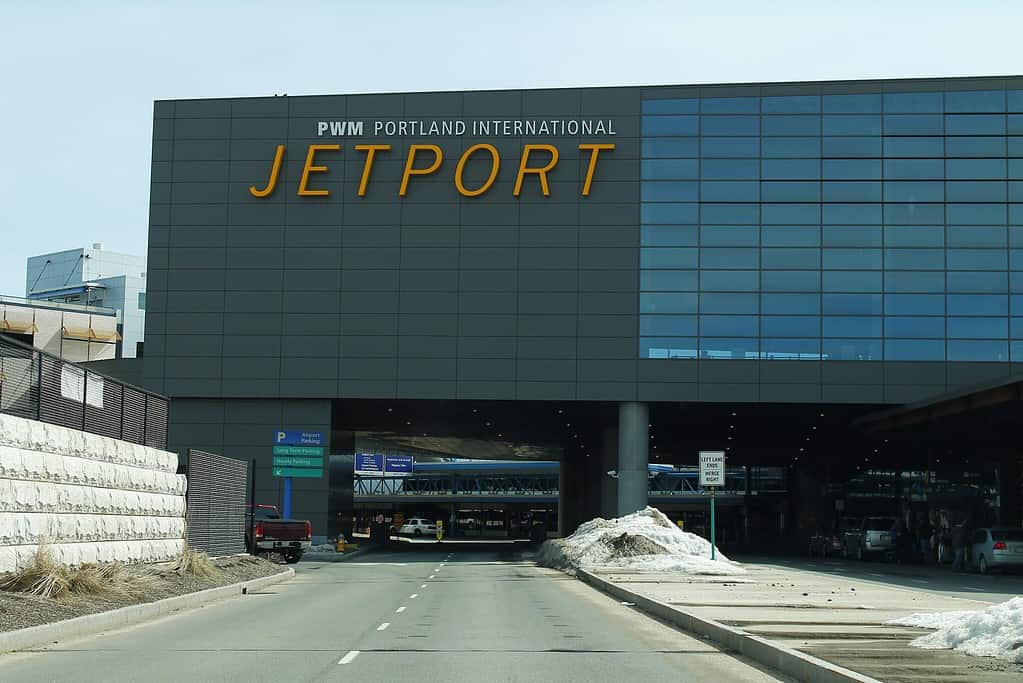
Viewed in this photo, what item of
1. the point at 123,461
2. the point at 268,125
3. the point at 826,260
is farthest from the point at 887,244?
the point at 123,461

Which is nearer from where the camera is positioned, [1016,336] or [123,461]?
[123,461]

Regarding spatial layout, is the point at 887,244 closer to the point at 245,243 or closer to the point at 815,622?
the point at 245,243

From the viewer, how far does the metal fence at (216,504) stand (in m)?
34.3

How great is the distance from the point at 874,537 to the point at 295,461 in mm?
26214

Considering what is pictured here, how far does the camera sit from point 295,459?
55.2m

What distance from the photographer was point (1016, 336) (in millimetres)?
52344

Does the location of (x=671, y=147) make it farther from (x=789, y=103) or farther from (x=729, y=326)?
(x=729, y=326)

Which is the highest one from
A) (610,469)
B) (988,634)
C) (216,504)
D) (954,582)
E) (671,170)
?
(671,170)

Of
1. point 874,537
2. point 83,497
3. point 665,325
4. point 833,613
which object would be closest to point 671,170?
point 665,325

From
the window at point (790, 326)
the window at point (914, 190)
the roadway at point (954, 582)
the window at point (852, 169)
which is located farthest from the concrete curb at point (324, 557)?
the window at point (914, 190)

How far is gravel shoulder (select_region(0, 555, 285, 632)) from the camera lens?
1727 centimetres

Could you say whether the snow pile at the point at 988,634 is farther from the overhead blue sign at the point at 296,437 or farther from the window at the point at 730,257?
the overhead blue sign at the point at 296,437

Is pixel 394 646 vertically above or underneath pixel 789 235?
underneath

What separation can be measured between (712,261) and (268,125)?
21492 mm
